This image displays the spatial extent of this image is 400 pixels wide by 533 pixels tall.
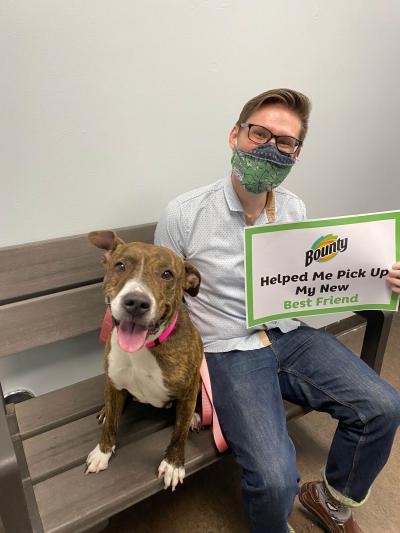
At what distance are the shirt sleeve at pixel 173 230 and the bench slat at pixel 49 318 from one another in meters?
0.38

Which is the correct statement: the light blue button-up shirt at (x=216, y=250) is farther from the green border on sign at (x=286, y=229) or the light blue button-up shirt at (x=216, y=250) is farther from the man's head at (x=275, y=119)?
the man's head at (x=275, y=119)

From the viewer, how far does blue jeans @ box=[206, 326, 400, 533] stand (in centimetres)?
132

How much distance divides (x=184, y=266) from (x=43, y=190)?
672 millimetres

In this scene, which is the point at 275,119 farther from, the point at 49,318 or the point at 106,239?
the point at 49,318

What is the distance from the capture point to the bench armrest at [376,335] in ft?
6.16

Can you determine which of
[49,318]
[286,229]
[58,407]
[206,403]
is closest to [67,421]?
[58,407]

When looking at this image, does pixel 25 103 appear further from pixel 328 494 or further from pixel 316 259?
pixel 328 494

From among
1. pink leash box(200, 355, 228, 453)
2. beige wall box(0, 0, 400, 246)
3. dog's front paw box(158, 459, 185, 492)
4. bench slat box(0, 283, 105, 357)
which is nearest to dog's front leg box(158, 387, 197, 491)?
dog's front paw box(158, 459, 185, 492)

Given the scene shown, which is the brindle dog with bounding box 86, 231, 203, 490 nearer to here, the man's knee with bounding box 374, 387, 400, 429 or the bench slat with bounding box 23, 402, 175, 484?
the bench slat with bounding box 23, 402, 175, 484

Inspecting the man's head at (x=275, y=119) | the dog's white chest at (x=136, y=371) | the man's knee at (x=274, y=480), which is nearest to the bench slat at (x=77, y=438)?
the dog's white chest at (x=136, y=371)

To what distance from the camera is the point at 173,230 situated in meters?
1.55

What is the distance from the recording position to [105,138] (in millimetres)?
1599

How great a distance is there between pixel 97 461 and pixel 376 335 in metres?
1.35

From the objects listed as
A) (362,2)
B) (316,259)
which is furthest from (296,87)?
(316,259)
